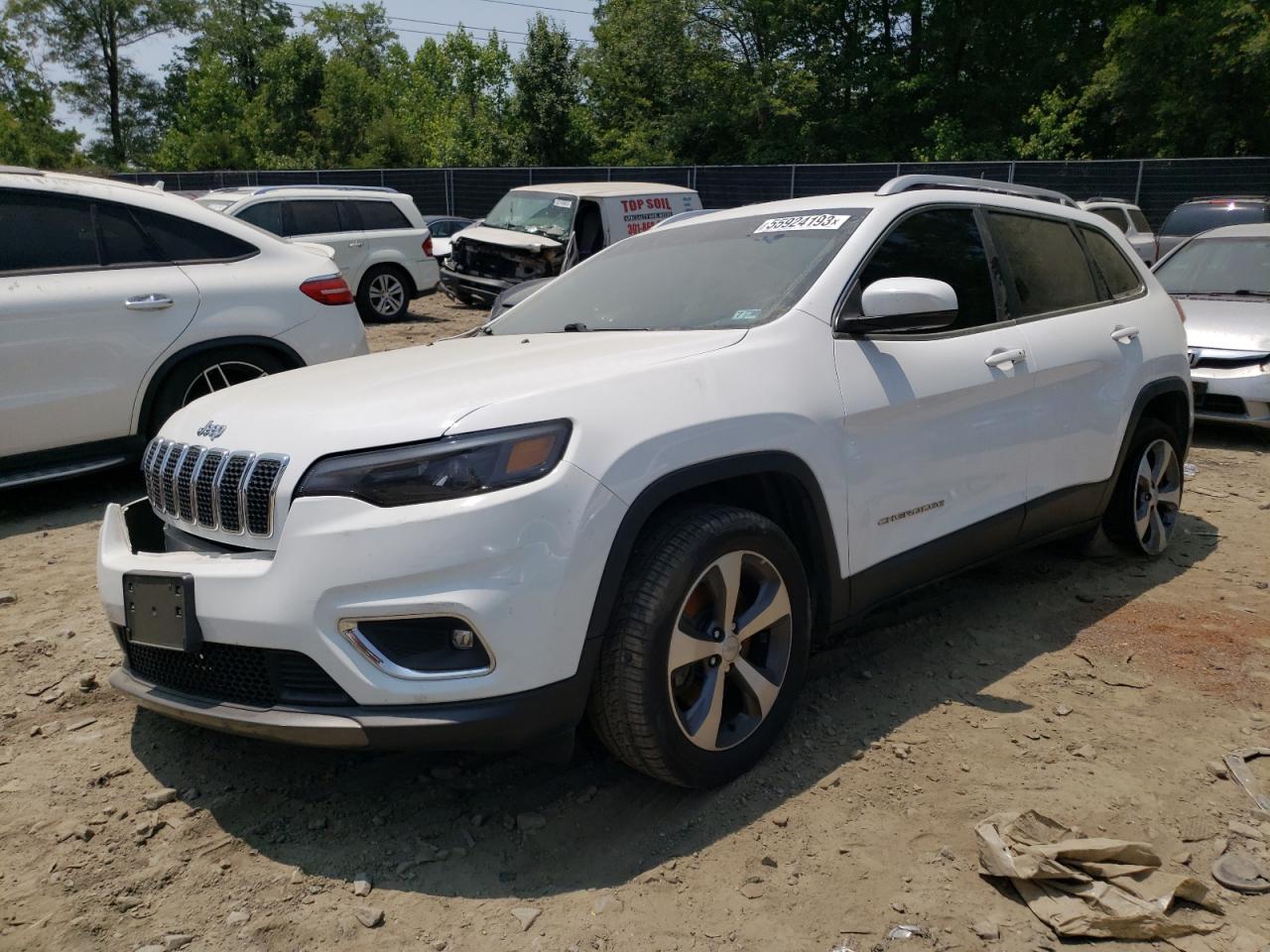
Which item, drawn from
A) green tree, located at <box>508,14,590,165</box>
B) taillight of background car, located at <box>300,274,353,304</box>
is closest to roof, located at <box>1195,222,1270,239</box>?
taillight of background car, located at <box>300,274,353,304</box>

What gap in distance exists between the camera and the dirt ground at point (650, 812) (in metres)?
2.56

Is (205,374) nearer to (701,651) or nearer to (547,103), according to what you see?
(701,651)

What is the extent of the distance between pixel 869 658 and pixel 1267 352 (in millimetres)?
5162

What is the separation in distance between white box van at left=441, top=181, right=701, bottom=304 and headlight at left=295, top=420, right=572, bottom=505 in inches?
468

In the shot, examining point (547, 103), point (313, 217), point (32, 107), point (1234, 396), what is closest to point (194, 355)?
point (1234, 396)

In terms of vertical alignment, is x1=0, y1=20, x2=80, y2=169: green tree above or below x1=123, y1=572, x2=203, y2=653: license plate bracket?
above

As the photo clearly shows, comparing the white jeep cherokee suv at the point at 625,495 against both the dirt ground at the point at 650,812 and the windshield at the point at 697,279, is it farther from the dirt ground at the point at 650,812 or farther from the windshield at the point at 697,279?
the dirt ground at the point at 650,812

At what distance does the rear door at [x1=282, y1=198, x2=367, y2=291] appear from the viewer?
1351 cm

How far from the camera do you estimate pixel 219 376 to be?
599cm

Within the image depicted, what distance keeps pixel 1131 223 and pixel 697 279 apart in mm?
14952

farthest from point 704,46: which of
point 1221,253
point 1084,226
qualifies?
point 1084,226

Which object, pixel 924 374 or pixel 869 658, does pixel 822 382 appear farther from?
pixel 869 658

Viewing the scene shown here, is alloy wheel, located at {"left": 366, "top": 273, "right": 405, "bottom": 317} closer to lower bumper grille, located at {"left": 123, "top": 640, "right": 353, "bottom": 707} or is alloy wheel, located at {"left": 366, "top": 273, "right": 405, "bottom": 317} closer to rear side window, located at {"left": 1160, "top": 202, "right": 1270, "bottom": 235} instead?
rear side window, located at {"left": 1160, "top": 202, "right": 1270, "bottom": 235}

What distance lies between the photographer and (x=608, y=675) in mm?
2752
